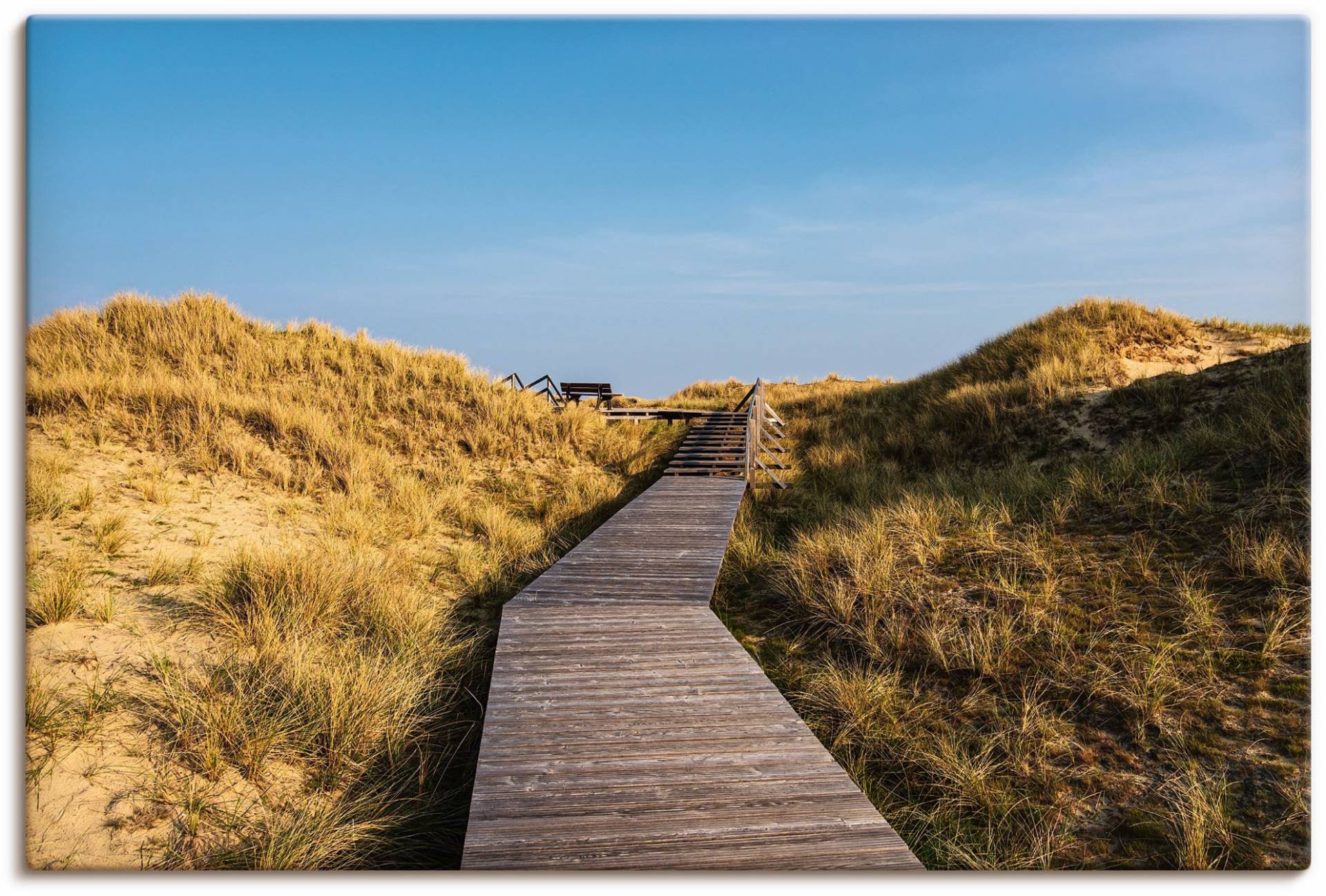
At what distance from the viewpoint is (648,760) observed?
156 inches

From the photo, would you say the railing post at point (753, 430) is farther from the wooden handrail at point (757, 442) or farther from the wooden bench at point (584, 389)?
the wooden bench at point (584, 389)

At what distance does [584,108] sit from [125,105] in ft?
11.2

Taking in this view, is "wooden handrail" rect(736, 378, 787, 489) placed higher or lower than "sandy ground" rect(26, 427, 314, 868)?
higher

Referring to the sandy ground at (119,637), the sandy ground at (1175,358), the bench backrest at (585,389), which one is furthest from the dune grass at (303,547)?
the sandy ground at (1175,358)

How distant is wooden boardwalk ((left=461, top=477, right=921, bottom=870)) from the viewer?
3260 millimetres

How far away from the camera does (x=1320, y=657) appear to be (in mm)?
4746

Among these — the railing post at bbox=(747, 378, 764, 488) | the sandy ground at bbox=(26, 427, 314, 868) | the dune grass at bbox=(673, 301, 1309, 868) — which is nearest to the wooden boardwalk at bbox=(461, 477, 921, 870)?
the dune grass at bbox=(673, 301, 1309, 868)

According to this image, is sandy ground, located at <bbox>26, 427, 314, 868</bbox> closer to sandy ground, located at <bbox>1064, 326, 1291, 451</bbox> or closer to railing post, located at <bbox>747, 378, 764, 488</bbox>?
railing post, located at <bbox>747, 378, 764, 488</bbox>

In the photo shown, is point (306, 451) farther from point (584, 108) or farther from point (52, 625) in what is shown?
point (584, 108)

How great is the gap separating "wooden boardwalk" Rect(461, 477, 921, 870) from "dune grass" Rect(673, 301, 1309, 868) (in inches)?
35.4

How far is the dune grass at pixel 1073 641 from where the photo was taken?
4.16 meters

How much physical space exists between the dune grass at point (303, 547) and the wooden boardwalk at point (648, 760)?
0.67 metres

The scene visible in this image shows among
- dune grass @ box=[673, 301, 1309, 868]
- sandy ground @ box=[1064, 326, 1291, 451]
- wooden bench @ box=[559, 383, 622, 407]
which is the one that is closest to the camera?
dune grass @ box=[673, 301, 1309, 868]

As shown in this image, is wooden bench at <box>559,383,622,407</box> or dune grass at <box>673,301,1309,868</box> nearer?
dune grass at <box>673,301,1309,868</box>
